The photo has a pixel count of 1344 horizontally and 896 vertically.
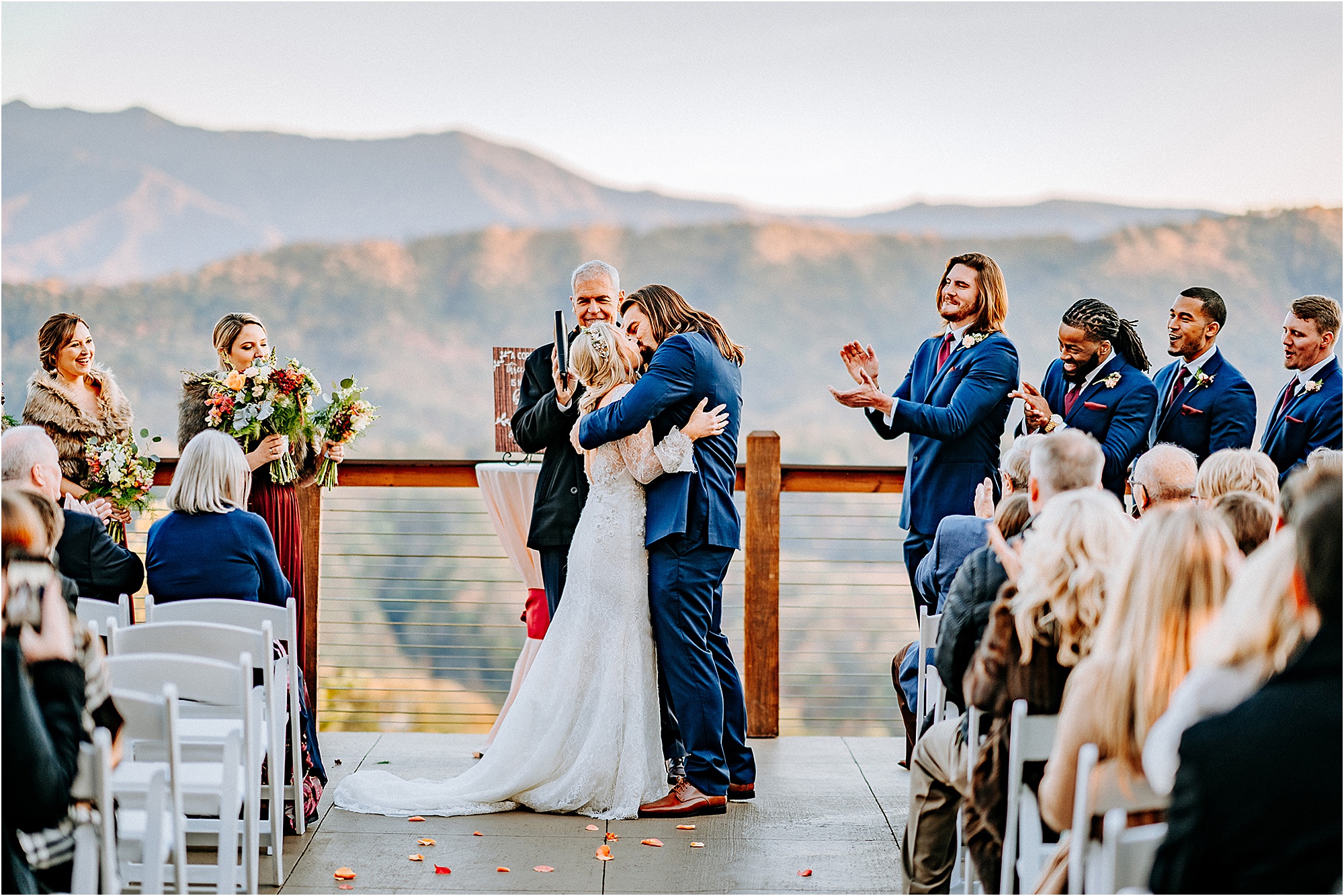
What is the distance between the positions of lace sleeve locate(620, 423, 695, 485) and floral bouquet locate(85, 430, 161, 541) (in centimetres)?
175

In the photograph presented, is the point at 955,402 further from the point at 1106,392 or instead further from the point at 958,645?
the point at 958,645

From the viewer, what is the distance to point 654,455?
3922 millimetres

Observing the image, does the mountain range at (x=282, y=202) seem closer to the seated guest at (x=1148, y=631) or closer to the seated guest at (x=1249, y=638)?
the seated guest at (x=1148, y=631)

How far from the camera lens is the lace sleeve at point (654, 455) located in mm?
3887

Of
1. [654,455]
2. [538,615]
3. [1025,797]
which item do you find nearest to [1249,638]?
[1025,797]

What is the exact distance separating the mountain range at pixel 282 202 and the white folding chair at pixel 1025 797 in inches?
569

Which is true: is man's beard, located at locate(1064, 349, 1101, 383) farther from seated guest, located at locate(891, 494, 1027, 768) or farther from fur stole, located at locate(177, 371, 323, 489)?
fur stole, located at locate(177, 371, 323, 489)

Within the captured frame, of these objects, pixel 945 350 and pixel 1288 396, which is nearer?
pixel 1288 396

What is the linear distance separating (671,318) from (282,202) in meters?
15.1

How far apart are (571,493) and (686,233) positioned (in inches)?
529

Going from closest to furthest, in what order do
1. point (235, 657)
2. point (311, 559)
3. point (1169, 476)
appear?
point (235, 657)
point (1169, 476)
point (311, 559)

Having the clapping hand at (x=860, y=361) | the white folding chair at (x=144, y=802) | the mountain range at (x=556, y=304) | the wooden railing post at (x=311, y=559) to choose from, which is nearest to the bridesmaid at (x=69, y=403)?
the wooden railing post at (x=311, y=559)

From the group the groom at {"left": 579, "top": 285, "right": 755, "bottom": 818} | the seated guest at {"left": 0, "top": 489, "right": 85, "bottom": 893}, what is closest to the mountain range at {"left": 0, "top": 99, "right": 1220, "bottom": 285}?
the groom at {"left": 579, "top": 285, "right": 755, "bottom": 818}

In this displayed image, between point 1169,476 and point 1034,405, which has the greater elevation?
point 1034,405
